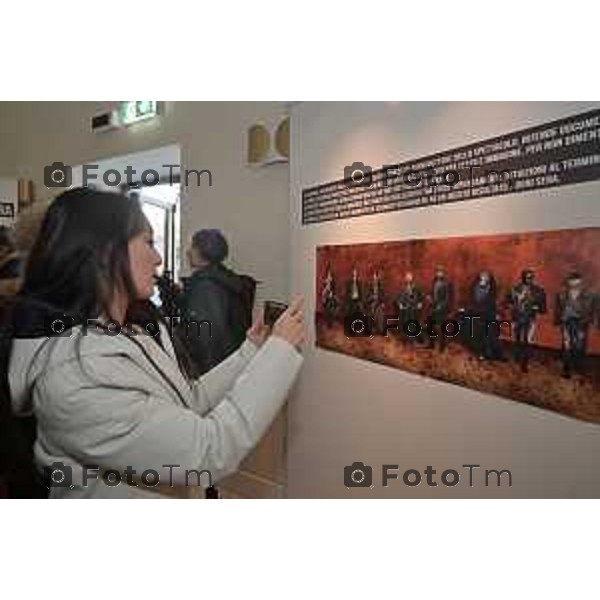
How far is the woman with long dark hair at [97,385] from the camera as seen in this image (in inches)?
32.9

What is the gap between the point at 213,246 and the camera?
9.22 ft

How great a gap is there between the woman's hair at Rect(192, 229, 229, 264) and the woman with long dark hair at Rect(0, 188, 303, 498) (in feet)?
6.10

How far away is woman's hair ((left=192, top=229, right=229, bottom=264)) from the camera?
9.17 feet

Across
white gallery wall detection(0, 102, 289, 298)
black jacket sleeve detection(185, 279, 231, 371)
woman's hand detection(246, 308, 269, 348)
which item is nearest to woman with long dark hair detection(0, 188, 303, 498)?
woman's hand detection(246, 308, 269, 348)

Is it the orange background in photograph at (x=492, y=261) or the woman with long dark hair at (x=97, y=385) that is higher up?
the orange background in photograph at (x=492, y=261)

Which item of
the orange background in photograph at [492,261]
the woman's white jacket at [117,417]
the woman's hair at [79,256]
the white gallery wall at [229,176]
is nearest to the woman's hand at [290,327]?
the woman's white jacket at [117,417]

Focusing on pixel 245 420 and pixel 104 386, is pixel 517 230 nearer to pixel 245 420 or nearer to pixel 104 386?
pixel 245 420

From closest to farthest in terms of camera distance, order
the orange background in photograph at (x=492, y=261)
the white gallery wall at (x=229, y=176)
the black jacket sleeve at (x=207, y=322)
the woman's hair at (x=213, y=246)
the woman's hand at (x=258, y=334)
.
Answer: the woman's hand at (x=258, y=334) < the orange background in photograph at (x=492, y=261) < the black jacket sleeve at (x=207, y=322) < the white gallery wall at (x=229, y=176) < the woman's hair at (x=213, y=246)

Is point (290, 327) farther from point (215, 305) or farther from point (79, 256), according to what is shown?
point (215, 305)

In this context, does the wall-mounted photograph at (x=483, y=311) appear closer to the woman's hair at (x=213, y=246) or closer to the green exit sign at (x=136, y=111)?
the woman's hair at (x=213, y=246)

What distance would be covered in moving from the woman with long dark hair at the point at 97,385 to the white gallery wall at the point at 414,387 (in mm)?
829

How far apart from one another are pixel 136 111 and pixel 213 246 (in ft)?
3.51

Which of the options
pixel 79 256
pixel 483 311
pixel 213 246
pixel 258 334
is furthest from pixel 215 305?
pixel 79 256

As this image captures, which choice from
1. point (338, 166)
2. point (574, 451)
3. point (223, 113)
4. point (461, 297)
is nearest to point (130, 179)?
point (223, 113)
